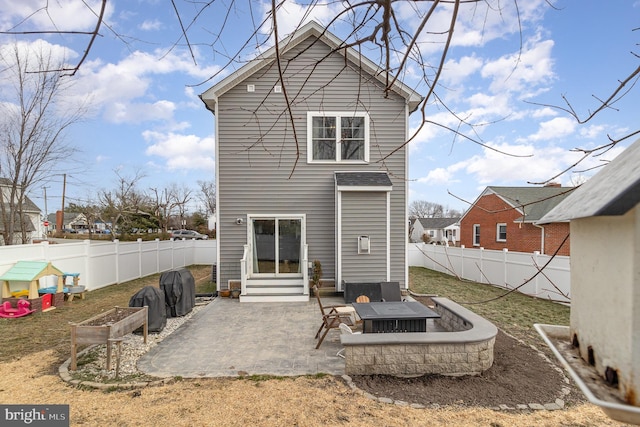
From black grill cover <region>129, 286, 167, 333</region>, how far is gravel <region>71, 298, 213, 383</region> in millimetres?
148

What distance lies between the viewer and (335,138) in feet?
32.1

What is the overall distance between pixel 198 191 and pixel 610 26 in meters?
45.9

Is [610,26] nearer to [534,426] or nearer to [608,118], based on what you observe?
[608,118]

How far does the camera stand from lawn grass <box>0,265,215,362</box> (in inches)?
222

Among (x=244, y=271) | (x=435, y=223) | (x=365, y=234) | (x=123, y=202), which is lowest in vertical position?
(x=244, y=271)

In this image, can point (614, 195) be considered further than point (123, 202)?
No

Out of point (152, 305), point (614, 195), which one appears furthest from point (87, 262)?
point (614, 195)

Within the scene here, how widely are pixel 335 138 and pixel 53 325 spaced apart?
8053 millimetres

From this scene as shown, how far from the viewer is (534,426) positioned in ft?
11.2

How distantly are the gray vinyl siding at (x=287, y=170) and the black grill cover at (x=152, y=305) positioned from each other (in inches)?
125

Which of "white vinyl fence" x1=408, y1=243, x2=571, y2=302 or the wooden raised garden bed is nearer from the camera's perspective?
the wooden raised garden bed

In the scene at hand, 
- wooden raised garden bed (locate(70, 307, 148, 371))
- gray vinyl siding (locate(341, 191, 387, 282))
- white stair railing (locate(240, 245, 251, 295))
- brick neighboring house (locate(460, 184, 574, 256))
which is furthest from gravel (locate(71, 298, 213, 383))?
brick neighboring house (locate(460, 184, 574, 256))

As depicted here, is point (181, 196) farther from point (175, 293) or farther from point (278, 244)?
point (175, 293)

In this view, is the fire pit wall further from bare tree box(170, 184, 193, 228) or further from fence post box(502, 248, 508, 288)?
bare tree box(170, 184, 193, 228)
